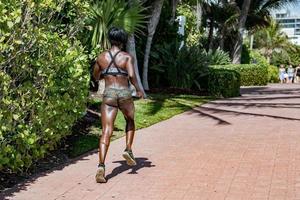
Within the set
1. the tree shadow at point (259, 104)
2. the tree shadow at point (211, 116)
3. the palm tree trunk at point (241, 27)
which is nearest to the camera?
the tree shadow at point (211, 116)

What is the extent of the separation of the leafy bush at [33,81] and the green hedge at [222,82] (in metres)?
12.5

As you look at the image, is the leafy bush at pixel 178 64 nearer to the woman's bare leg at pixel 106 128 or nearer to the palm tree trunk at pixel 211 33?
the palm tree trunk at pixel 211 33

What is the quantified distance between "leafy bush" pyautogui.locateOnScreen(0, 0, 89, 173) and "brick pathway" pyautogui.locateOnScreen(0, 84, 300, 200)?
0.47m

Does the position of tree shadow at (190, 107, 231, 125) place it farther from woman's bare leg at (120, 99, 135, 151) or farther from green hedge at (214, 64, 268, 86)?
green hedge at (214, 64, 268, 86)

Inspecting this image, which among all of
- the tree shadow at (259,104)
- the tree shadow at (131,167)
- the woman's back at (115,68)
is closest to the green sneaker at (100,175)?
the tree shadow at (131,167)

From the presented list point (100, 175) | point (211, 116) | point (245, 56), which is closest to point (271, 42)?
point (245, 56)

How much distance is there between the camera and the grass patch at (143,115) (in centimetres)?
907

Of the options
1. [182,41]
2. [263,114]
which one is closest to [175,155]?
[263,114]

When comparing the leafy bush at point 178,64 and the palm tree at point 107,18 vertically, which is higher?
the palm tree at point 107,18

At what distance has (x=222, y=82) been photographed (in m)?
19.9

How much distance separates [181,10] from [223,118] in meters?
21.2

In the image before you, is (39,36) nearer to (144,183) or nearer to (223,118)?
(144,183)

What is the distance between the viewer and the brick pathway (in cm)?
597

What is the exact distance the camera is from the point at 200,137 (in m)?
10.2
